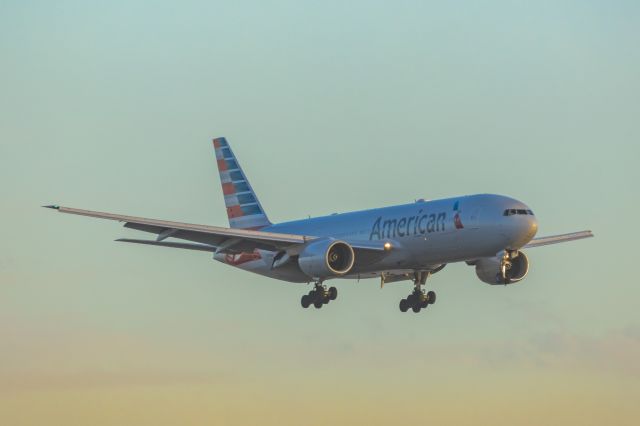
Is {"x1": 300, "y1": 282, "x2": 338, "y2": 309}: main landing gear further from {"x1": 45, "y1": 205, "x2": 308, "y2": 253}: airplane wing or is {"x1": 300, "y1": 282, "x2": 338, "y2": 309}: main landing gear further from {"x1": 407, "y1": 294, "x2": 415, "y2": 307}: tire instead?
{"x1": 407, "y1": 294, "x2": 415, "y2": 307}: tire

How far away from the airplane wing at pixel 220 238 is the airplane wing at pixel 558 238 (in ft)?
36.8

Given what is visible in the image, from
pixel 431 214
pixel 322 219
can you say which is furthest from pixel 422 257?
pixel 322 219

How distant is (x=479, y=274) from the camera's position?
8688 cm

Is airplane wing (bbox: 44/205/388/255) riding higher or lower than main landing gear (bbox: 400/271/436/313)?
higher

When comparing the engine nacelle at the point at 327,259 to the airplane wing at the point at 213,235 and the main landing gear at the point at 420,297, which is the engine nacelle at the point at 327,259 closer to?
the airplane wing at the point at 213,235

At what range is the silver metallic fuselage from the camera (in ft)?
261

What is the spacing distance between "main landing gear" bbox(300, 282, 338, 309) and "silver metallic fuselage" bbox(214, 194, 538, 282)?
1.25m

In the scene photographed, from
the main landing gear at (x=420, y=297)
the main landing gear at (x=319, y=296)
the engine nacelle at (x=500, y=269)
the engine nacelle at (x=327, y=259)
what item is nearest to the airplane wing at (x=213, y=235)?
the engine nacelle at (x=327, y=259)

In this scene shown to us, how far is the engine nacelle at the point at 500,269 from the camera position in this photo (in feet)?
275

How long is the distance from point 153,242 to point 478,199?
16923 mm

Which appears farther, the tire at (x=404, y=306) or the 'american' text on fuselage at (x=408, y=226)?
the tire at (x=404, y=306)

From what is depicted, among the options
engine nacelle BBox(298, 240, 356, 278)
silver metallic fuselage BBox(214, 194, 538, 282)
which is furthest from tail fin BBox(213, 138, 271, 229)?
engine nacelle BBox(298, 240, 356, 278)

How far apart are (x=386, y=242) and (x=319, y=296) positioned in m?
5.00

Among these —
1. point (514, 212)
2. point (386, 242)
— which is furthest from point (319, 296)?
point (514, 212)
